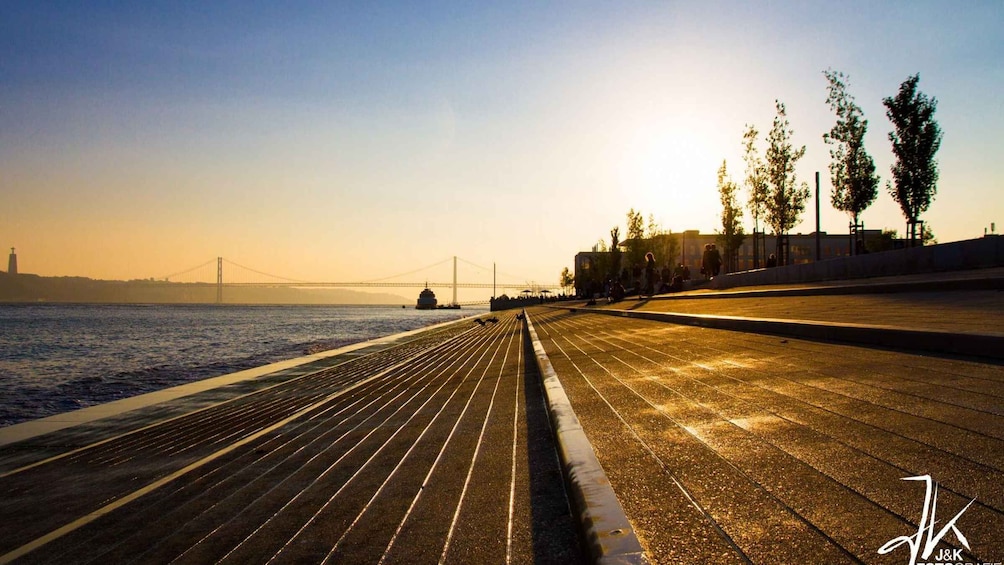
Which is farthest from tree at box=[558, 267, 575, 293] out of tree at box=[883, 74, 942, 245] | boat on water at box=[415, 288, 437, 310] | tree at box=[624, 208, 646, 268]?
tree at box=[883, 74, 942, 245]

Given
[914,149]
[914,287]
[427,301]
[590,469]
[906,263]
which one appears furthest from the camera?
[427,301]

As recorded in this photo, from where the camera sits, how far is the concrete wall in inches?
581

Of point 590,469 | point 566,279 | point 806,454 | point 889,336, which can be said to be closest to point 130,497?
point 590,469

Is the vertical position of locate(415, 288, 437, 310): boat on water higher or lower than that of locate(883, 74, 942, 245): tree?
lower

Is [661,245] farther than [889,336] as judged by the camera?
Yes

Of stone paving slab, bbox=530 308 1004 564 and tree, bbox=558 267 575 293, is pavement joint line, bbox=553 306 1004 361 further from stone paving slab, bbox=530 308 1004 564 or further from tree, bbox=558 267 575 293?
tree, bbox=558 267 575 293

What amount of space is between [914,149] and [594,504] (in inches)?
1111

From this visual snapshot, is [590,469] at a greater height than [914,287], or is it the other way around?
[914,287]

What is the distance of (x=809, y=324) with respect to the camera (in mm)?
6750

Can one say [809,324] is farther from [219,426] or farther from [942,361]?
[219,426]

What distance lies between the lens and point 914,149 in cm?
2445

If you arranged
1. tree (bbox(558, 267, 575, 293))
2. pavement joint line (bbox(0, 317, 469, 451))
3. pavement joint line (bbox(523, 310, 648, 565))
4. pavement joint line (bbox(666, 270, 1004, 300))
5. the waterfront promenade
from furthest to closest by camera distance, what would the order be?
1. tree (bbox(558, 267, 575, 293))
2. pavement joint line (bbox(666, 270, 1004, 300))
3. pavement joint line (bbox(0, 317, 469, 451))
4. the waterfront promenade
5. pavement joint line (bbox(523, 310, 648, 565))

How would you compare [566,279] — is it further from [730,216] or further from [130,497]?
[130,497]

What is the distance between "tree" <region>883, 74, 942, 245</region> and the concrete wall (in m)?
6.51
